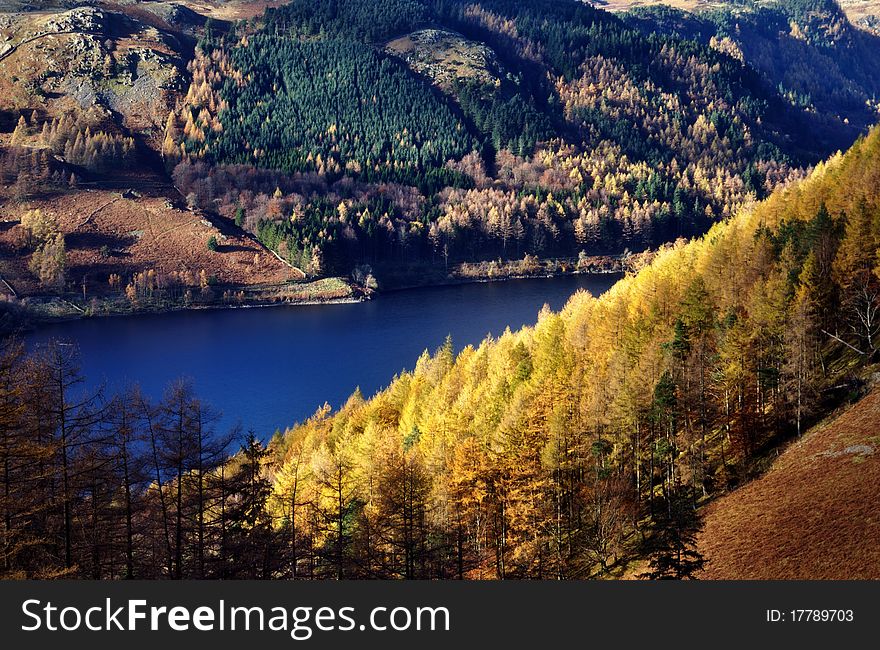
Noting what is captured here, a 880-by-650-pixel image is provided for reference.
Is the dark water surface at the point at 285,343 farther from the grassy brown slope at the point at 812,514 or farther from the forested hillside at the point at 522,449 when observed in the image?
the grassy brown slope at the point at 812,514

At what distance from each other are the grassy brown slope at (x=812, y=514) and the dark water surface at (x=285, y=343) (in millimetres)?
63749

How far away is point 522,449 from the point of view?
46.8 meters

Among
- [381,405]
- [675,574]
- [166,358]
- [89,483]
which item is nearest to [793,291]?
[675,574]

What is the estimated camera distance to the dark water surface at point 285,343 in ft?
373

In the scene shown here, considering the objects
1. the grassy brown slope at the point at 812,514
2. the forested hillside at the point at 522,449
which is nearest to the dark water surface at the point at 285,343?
the forested hillside at the point at 522,449

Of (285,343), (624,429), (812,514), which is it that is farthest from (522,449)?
(285,343)

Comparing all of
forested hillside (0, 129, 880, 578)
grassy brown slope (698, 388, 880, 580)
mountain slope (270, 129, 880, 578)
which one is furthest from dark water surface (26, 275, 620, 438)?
grassy brown slope (698, 388, 880, 580)

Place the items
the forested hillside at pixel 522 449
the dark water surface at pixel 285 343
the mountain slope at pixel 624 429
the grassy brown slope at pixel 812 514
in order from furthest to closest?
1. the dark water surface at pixel 285 343
2. the mountain slope at pixel 624 429
3. the grassy brown slope at pixel 812 514
4. the forested hillside at pixel 522 449

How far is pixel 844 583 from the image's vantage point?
19.0 meters

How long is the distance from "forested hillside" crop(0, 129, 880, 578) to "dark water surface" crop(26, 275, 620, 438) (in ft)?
125

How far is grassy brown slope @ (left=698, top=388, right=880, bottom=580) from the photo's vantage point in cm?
3250

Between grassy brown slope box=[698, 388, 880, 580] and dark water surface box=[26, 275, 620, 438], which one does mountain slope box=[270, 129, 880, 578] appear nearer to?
grassy brown slope box=[698, 388, 880, 580]

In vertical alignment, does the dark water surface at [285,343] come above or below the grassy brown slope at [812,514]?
below

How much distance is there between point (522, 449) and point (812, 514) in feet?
49.5
